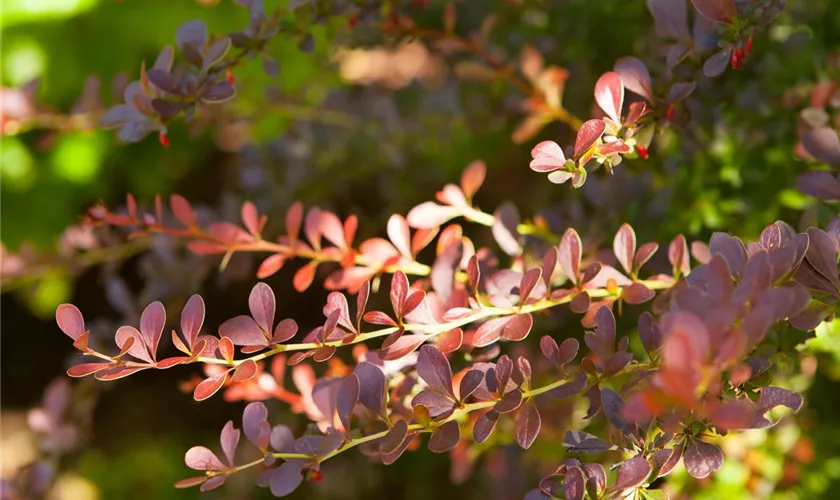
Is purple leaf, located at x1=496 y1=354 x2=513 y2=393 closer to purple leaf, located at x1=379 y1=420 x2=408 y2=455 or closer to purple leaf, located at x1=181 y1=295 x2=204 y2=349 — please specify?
purple leaf, located at x1=379 y1=420 x2=408 y2=455

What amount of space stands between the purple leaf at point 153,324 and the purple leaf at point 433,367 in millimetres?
209

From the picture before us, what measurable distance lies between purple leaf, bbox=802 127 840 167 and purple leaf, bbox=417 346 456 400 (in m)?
0.39

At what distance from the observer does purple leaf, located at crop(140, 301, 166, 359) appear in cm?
56

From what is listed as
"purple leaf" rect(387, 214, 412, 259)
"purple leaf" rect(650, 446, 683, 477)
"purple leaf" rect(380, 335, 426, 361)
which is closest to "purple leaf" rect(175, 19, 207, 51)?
"purple leaf" rect(387, 214, 412, 259)

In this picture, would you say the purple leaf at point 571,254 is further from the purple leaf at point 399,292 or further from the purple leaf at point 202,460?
the purple leaf at point 202,460

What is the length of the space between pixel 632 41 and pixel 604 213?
1.18 ft

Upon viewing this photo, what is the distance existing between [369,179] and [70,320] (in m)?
0.94

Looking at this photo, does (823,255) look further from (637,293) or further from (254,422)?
(254,422)

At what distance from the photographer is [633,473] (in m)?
0.50

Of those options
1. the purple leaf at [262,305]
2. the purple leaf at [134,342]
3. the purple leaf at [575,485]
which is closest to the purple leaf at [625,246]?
the purple leaf at [575,485]

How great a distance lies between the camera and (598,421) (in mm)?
900

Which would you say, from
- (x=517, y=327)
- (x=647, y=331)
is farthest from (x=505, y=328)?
(x=647, y=331)

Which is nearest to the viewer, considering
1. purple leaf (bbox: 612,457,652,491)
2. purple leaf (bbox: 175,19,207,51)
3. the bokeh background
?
purple leaf (bbox: 612,457,652,491)

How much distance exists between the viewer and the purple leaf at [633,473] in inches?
19.5
